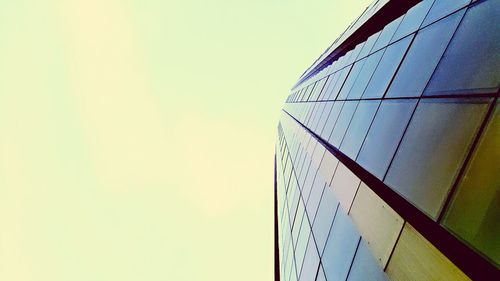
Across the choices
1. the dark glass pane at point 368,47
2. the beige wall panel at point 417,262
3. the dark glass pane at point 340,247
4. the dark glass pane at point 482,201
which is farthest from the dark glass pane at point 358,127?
the dark glass pane at point 482,201

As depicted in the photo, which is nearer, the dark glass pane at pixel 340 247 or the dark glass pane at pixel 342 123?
the dark glass pane at pixel 340 247

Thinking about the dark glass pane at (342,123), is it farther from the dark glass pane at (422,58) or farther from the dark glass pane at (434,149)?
the dark glass pane at (434,149)

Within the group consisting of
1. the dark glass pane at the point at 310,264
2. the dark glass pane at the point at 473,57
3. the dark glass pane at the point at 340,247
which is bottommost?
the dark glass pane at the point at 310,264

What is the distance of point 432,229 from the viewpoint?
6355mm

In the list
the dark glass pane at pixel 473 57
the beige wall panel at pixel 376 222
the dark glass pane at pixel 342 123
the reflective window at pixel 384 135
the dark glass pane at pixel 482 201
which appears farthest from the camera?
the dark glass pane at pixel 342 123

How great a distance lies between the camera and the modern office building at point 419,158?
552cm

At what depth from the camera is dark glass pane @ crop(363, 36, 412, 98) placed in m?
11.2

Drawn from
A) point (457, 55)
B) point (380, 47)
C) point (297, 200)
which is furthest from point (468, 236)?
point (297, 200)

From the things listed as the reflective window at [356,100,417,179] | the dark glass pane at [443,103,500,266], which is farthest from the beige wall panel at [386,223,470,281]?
the reflective window at [356,100,417,179]

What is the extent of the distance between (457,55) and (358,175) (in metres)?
4.27

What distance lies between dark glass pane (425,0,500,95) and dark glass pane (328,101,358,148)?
645 cm

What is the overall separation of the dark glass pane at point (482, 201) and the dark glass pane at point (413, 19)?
5.97 meters

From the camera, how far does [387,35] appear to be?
1410 cm

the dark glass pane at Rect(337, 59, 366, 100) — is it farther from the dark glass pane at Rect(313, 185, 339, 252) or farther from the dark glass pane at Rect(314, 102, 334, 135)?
the dark glass pane at Rect(313, 185, 339, 252)
